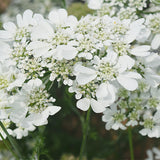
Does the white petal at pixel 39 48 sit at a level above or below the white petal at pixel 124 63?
above

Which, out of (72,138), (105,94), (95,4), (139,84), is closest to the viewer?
(105,94)

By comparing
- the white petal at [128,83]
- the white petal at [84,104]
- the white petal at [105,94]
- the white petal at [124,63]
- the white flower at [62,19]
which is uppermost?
the white flower at [62,19]

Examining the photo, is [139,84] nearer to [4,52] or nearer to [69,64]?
[69,64]

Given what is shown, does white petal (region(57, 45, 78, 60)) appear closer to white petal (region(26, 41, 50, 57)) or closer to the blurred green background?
white petal (region(26, 41, 50, 57))

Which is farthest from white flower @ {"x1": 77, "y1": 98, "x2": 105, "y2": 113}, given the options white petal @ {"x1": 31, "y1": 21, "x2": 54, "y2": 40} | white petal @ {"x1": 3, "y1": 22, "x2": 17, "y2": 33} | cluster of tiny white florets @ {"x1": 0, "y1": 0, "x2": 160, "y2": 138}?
white petal @ {"x1": 3, "y1": 22, "x2": 17, "y2": 33}

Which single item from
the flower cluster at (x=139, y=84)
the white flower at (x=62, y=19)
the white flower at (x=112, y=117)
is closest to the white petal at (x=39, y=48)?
the white flower at (x=62, y=19)

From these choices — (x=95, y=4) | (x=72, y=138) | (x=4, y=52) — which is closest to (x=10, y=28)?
(x=4, y=52)

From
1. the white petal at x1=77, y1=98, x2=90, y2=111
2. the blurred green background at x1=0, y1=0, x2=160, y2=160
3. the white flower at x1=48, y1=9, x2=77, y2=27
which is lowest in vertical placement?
the blurred green background at x1=0, y1=0, x2=160, y2=160

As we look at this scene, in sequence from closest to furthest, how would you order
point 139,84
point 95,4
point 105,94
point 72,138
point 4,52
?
1. point 105,94
2. point 4,52
3. point 139,84
4. point 95,4
5. point 72,138

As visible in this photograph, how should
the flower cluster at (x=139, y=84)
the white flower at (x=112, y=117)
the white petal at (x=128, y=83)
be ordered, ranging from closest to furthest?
the white petal at (x=128, y=83) → the flower cluster at (x=139, y=84) → the white flower at (x=112, y=117)

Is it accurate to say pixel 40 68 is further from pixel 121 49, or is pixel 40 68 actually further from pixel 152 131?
pixel 152 131

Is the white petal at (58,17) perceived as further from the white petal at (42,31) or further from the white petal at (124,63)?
the white petal at (124,63)

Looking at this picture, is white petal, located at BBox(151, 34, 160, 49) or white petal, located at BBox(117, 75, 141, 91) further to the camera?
white petal, located at BBox(151, 34, 160, 49)
